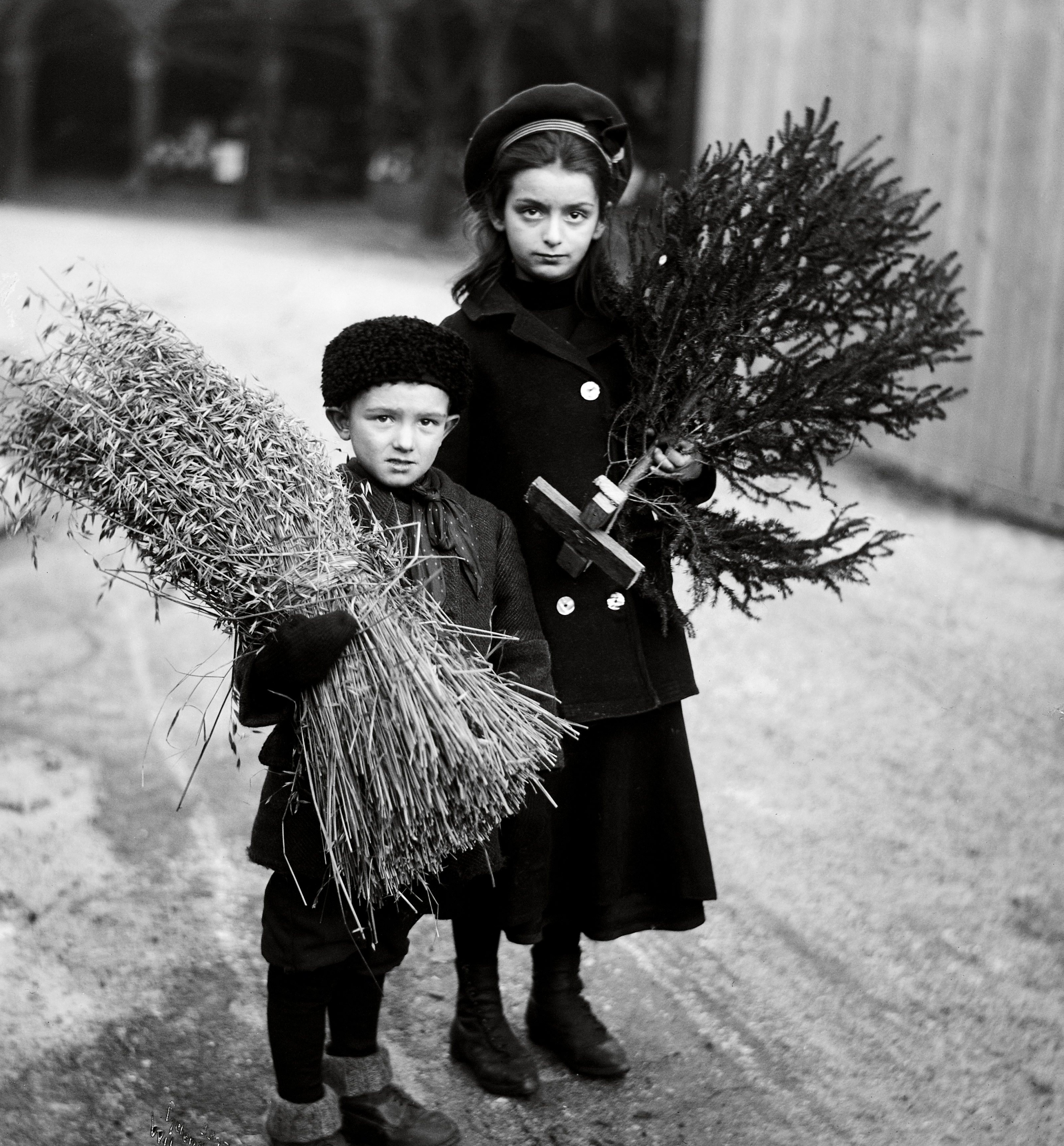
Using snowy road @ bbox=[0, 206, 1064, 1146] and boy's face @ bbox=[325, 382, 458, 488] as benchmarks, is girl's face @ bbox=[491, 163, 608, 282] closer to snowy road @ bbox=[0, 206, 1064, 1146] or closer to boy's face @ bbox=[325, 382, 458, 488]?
boy's face @ bbox=[325, 382, 458, 488]

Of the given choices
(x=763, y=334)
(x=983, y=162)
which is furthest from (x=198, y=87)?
(x=763, y=334)

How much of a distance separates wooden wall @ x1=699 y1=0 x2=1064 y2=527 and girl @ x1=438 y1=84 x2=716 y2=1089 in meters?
4.46

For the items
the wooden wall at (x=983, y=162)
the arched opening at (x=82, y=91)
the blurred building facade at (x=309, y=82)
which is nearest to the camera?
the wooden wall at (x=983, y=162)

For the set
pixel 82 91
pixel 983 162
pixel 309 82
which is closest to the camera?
pixel 983 162

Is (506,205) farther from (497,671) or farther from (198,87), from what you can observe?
(198,87)

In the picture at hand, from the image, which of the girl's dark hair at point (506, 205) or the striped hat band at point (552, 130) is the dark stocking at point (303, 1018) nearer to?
the girl's dark hair at point (506, 205)

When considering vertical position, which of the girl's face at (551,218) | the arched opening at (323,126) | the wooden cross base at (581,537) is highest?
the arched opening at (323,126)

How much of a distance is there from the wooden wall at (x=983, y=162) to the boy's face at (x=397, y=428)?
5005 millimetres

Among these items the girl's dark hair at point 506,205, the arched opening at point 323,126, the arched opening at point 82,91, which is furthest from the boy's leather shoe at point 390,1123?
the arched opening at point 82,91

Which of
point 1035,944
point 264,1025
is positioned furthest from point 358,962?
point 1035,944

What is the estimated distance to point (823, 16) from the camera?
778cm

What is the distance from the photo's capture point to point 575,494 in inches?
107

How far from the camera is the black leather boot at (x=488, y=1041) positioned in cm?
282

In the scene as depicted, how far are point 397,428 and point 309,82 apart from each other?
708 inches
